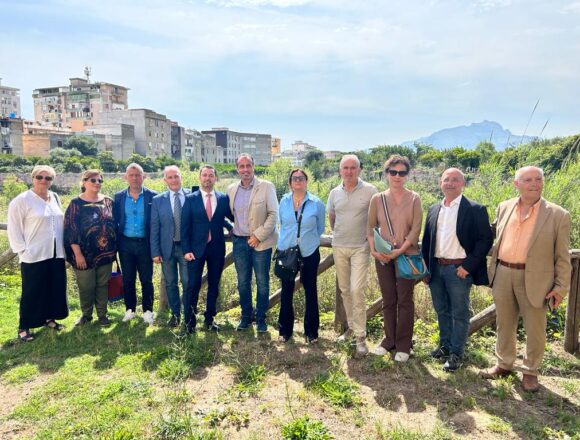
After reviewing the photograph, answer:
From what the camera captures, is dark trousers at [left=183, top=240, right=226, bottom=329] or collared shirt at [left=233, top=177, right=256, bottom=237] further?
dark trousers at [left=183, top=240, right=226, bottom=329]

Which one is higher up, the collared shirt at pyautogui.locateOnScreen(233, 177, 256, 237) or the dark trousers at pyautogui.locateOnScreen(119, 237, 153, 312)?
the collared shirt at pyautogui.locateOnScreen(233, 177, 256, 237)

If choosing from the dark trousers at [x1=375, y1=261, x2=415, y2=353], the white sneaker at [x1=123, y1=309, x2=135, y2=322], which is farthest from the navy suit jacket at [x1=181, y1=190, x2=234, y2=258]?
the dark trousers at [x1=375, y1=261, x2=415, y2=353]

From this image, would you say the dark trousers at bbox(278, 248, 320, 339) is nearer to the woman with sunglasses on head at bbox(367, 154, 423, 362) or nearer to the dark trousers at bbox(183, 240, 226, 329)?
the woman with sunglasses on head at bbox(367, 154, 423, 362)

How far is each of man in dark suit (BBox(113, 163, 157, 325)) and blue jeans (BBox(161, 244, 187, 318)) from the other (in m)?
0.35

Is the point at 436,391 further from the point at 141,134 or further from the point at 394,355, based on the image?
the point at 141,134

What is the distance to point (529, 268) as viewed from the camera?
3432mm

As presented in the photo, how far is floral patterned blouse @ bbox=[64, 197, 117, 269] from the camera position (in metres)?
4.93

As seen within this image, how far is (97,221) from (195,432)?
300 centimetres

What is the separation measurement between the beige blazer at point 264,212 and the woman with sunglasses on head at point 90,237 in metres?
1.83

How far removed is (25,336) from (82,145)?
2669 inches


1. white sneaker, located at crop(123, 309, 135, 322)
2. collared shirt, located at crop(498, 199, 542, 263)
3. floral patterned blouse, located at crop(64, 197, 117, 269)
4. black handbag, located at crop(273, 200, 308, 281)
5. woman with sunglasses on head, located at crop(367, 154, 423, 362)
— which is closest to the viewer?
collared shirt, located at crop(498, 199, 542, 263)

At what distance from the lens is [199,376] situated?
3.92m

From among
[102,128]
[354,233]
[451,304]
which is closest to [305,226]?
[354,233]

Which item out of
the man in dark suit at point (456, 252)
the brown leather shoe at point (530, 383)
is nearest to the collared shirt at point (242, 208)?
the man in dark suit at point (456, 252)
